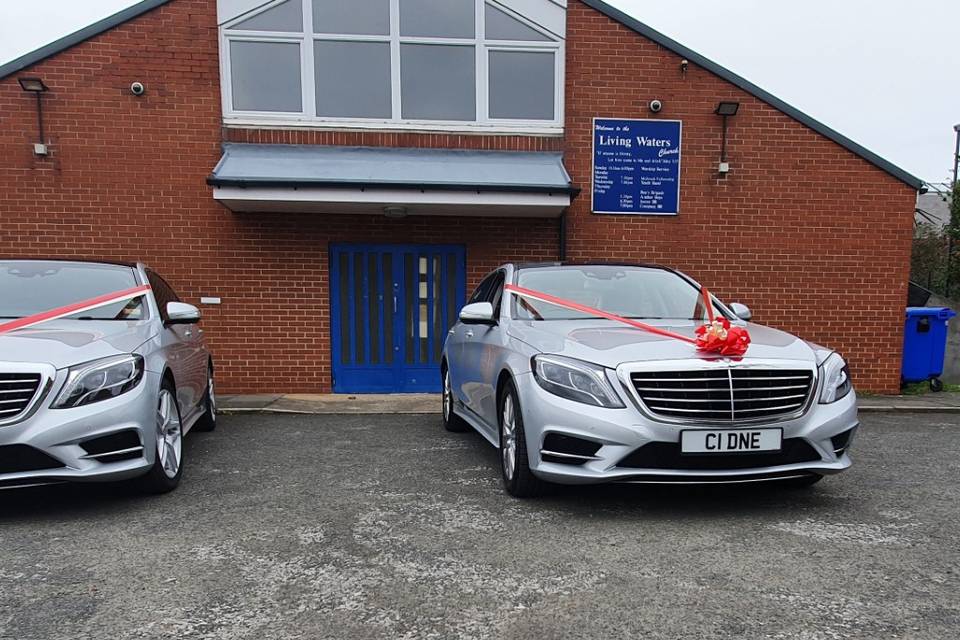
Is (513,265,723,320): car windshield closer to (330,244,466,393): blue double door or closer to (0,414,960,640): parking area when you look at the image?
(0,414,960,640): parking area

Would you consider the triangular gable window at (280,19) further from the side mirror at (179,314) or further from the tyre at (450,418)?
the tyre at (450,418)

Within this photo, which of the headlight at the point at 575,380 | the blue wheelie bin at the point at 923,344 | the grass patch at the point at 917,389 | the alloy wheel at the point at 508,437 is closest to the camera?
the headlight at the point at 575,380

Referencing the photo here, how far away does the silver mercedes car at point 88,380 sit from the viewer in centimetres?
314

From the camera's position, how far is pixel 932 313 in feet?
26.9

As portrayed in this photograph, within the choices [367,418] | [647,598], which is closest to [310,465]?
[367,418]

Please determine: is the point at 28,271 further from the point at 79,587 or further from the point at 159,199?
the point at 159,199

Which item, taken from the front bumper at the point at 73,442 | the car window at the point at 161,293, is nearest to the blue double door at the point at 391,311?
the car window at the point at 161,293

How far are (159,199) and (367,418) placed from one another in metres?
4.01

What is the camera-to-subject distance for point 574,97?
26.3ft

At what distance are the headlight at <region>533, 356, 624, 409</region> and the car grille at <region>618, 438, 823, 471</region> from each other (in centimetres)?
27

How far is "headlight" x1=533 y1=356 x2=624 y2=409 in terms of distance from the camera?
10.6 ft

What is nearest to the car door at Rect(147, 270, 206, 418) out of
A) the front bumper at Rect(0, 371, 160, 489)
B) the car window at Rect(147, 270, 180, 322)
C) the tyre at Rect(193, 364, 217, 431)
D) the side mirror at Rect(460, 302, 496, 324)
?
the car window at Rect(147, 270, 180, 322)

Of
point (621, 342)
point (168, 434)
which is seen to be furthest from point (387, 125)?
point (621, 342)

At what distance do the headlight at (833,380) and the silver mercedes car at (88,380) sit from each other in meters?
3.85
